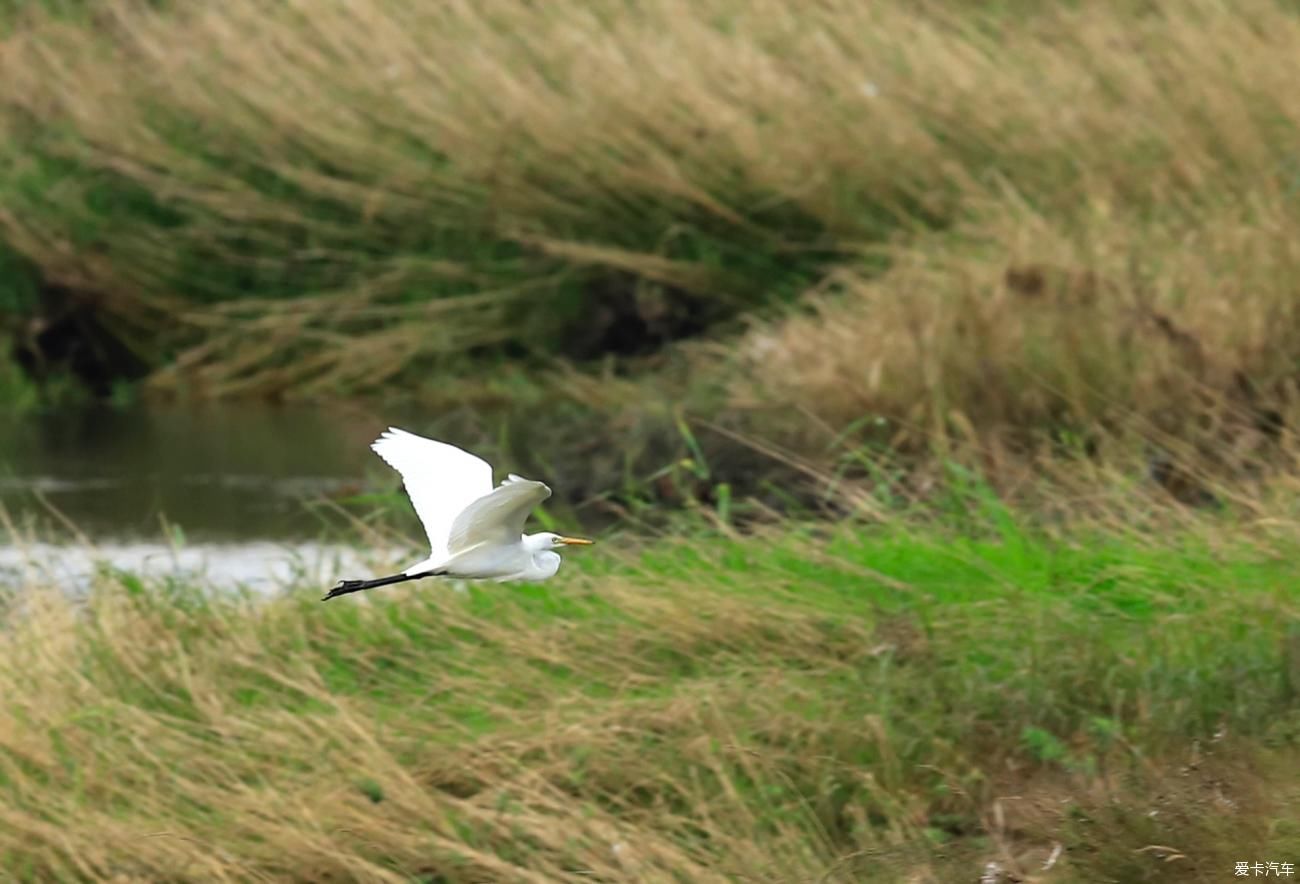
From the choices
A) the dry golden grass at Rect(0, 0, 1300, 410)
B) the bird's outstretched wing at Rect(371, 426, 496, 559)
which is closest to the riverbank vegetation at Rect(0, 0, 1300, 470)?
the dry golden grass at Rect(0, 0, 1300, 410)

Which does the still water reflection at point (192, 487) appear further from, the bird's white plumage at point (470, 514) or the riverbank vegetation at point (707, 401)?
the bird's white plumage at point (470, 514)

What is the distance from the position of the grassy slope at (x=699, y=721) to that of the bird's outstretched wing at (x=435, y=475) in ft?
2.19

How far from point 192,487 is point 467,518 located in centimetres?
484

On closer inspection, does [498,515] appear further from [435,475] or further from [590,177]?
[590,177]

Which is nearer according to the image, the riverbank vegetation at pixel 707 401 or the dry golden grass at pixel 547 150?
the riverbank vegetation at pixel 707 401

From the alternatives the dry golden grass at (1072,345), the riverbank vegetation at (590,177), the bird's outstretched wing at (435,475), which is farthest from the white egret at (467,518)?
the riverbank vegetation at (590,177)

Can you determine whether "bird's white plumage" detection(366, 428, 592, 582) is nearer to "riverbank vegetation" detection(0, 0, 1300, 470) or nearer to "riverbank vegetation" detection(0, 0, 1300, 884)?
"riverbank vegetation" detection(0, 0, 1300, 884)

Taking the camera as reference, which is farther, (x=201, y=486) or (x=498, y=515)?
(x=201, y=486)

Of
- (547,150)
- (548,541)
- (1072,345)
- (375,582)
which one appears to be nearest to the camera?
(375,582)

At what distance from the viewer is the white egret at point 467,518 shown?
139 inches

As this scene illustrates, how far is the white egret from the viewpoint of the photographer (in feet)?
11.5

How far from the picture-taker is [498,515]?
3.57m

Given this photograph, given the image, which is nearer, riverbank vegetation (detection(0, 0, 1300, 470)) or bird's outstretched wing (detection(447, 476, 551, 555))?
bird's outstretched wing (detection(447, 476, 551, 555))

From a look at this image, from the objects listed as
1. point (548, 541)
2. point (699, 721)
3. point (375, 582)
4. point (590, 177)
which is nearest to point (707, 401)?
point (590, 177)
